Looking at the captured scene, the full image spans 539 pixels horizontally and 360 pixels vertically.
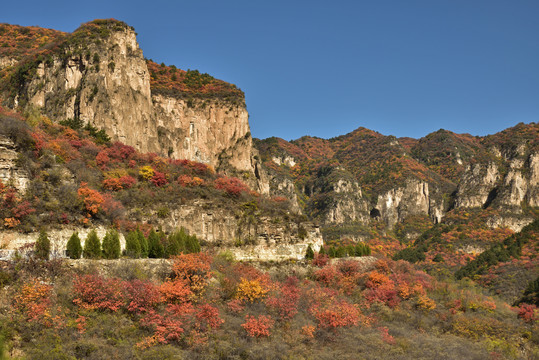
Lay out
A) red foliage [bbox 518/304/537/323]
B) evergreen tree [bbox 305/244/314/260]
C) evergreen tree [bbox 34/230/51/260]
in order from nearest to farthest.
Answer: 1. evergreen tree [bbox 34/230/51/260]
2. evergreen tree [bbox 305/244/314/260]
3. red foliage [bbox 518/304/537/323]

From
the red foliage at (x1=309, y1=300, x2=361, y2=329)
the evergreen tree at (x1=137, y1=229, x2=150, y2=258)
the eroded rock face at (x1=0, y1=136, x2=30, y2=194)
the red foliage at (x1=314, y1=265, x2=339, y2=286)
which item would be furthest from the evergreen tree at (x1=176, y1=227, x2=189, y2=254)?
the red foliage at (x1=314, y1=265, x2=339, y2=286)

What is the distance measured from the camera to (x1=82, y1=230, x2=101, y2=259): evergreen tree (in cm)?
3370

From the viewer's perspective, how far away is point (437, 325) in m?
43.1

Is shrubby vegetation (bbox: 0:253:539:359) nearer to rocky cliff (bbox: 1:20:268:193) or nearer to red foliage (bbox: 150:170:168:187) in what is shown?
red foliage (bbox: 150:170:168:187)

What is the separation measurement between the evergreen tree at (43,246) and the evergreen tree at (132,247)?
19.8 ft

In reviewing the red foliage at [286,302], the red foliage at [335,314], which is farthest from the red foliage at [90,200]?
the red foliage at [335,314]

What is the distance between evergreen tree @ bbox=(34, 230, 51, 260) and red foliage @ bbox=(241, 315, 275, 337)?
12976 mm

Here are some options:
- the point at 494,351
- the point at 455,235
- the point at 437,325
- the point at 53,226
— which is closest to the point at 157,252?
the point at 53,226

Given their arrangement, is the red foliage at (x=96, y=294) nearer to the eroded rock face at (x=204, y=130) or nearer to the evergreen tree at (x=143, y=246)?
the evergreen tree at (x=143, y=246)

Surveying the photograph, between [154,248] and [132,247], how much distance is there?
2175mm

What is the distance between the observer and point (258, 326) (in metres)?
30.6

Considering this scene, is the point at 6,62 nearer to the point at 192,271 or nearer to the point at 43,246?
the point at 43,246

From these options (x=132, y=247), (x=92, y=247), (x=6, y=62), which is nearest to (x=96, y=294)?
(x=92, y=247)

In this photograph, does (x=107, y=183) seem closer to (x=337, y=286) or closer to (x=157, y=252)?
(x=157, y=252)
